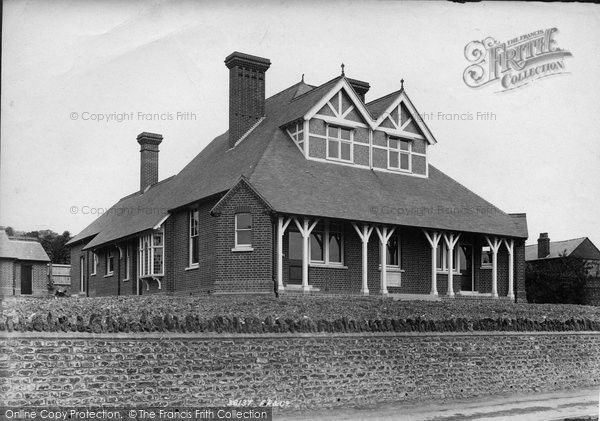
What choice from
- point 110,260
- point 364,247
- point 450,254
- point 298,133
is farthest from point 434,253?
point 110,260

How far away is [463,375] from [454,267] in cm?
1250

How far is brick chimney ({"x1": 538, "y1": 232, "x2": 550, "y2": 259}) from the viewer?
166 ft

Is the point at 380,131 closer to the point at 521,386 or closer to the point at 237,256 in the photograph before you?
the point at 237,256

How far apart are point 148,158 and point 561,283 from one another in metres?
23.0

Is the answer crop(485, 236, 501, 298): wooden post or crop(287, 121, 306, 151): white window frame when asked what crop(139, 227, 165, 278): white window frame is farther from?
crop(485, 236, 501, 298): wooden post

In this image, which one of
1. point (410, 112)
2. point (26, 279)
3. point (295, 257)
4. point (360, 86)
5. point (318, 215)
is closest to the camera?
point (318, 215)

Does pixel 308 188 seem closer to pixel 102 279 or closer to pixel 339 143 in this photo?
pixel 339 143

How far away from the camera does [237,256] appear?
2459 centimetres

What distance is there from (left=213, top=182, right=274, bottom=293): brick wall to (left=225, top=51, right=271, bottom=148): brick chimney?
18.4ft

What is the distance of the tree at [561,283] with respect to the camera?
137 ft

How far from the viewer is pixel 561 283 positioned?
137 ft

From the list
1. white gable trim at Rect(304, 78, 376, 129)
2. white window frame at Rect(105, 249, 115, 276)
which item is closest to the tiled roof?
white gable trim at Rect(304, 78, 376, 129)

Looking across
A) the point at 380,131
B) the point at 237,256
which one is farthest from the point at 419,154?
the point at 237,256

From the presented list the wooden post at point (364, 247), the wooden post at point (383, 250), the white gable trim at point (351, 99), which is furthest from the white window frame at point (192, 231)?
the wooden post at point (383, 250)
